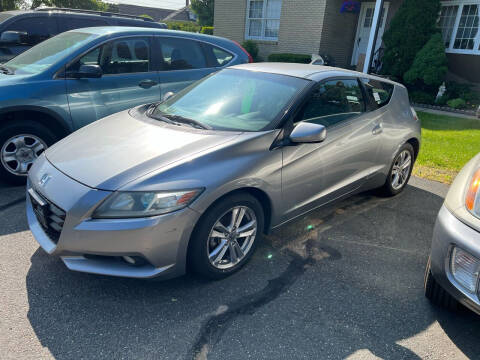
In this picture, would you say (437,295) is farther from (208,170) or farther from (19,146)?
(19,146)

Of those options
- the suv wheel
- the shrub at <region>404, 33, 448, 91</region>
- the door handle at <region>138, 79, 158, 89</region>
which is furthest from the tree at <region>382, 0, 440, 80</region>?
the suv wheel

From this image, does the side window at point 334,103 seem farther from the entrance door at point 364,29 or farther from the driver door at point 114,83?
the entrance door at point 364,29

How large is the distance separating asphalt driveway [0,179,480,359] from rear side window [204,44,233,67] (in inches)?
134

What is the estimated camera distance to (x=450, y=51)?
12672 millimetres

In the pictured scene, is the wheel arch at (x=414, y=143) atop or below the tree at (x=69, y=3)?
below

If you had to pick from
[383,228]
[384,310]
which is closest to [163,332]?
[384,310]

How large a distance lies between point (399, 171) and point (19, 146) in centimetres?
455

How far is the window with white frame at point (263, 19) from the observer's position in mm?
16047

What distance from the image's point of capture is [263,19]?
16469 millimetres

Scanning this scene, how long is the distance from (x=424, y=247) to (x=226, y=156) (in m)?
2.22

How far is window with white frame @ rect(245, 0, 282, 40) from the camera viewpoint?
16.0m

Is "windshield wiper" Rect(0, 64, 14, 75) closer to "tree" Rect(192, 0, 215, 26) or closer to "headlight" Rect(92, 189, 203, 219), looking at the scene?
"headlight" Rect(92, 189, 203, 219)

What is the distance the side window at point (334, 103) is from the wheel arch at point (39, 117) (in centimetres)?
297

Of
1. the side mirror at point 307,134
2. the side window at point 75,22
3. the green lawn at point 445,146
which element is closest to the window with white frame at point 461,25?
the green lawn at point 445,146
